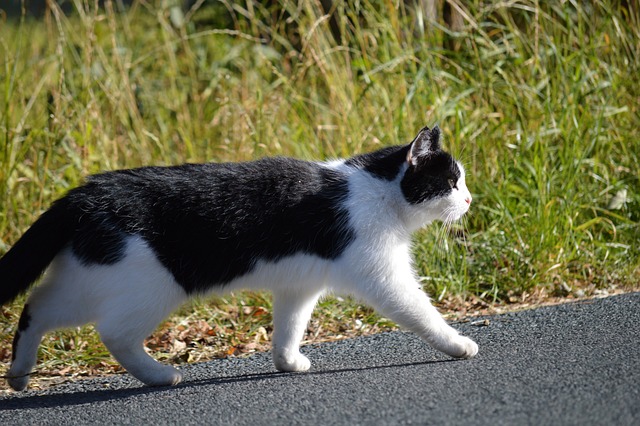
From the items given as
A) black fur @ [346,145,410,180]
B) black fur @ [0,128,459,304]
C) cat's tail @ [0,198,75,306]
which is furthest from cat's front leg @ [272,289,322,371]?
cat's tail @ [0,198,75,306]

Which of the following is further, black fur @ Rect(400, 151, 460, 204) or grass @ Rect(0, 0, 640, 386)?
grass @ Rect(0, 0, 640, 386)

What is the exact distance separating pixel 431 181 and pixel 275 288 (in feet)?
2.63

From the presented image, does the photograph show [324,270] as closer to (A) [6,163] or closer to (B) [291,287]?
(B) [291,287]

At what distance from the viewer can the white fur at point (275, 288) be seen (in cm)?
331

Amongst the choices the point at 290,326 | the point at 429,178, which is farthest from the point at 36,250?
the point at 429,178

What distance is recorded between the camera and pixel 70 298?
3414 millimetres

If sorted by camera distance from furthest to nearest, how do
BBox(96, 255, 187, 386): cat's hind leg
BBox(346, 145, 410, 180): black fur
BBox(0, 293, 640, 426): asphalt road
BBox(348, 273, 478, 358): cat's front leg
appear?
BBox(346, 145, 410, 180): black fur < BBox(348, 273, 478, 358): cat's front leg < BBox(96, 255, 187, 386): cat's hind leg < BBox(0, 293, 640, 426): asphalt road

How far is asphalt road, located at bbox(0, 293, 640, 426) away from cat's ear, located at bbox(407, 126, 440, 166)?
2.74 ft

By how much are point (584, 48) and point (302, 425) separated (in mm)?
3558

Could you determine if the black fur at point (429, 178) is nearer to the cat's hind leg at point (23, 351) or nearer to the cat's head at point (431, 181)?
the cat's head at point (431, 181)

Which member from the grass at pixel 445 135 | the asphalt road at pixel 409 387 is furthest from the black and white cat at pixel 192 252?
the grass at pixel 445 135

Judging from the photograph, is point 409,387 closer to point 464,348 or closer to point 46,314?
point 464,348

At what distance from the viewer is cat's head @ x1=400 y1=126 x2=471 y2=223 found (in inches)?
143

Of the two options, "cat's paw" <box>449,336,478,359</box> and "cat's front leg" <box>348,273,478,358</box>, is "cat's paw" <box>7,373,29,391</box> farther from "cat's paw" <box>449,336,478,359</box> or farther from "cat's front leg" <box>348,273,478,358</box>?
"cat's paw" <box>449,336,478,359</box>
